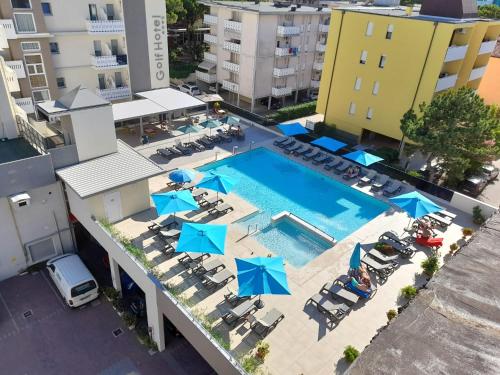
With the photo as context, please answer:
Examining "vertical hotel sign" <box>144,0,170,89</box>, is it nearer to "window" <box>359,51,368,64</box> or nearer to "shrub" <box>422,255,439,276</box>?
"window" <box>359,51,368,64</box>

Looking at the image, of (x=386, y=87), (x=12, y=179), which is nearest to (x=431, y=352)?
(x=12, y=179)

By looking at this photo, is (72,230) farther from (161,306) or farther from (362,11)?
(362,11)

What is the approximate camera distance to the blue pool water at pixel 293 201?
21.9 meters

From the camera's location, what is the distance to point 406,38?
101 ft

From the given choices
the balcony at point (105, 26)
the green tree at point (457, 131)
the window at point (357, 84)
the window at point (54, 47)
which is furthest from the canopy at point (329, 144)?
the window at point (54, 47)

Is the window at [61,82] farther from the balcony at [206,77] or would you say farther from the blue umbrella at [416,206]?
the blue umbrella at [416,206]

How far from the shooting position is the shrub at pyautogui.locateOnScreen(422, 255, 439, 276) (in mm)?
18669

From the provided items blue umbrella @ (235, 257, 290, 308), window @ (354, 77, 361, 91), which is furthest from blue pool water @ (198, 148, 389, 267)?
window @ (354, 77, 361, 91)

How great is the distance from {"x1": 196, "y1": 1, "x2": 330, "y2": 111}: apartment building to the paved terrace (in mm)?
24220

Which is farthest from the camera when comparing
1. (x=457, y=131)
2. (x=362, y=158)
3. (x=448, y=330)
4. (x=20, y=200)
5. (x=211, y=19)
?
(x=211, y=19)

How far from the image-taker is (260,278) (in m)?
15.2

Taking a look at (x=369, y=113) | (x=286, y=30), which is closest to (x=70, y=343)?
(x=369, y=113)

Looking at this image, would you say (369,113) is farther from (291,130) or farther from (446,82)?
(291,130)

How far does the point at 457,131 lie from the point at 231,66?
2695 cm
